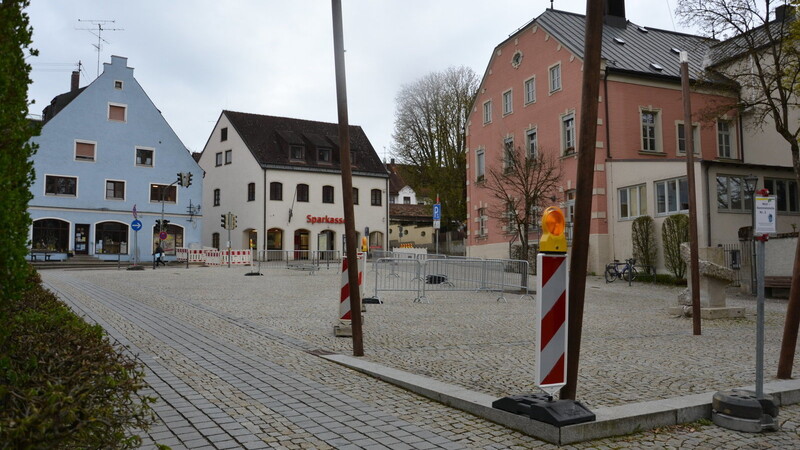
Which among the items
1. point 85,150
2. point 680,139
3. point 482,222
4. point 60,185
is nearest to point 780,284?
point 680,139

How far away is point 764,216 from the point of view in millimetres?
5406

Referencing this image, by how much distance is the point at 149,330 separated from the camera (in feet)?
32.0

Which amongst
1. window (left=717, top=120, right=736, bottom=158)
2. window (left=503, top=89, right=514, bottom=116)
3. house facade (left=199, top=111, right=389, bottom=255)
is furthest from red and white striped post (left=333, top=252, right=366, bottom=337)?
house facade (left=199, top=111, right=389, bottom=255)

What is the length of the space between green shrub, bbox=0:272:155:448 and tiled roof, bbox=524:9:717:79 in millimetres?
27796

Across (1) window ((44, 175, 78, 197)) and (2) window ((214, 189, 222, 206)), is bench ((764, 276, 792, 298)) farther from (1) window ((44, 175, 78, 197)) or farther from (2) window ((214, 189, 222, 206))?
(2) window ((214, 189, 222, 206))

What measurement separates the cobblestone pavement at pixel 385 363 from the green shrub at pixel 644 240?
10.2 metres

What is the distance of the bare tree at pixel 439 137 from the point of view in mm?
46219

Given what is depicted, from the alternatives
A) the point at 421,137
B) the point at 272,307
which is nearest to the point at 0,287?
the point at 272,307

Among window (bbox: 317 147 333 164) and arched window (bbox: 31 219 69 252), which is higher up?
window (bbox: 317 147 333 164)

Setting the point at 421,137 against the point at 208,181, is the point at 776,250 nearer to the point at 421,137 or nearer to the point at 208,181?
the point at 421,137

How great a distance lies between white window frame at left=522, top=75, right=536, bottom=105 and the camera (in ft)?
107

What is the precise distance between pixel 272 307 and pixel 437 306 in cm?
400

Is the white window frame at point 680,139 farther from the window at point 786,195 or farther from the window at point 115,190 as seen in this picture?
the window at point 115,190

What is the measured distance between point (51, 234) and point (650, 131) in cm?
3801
